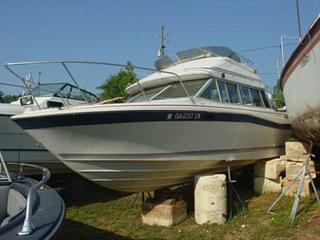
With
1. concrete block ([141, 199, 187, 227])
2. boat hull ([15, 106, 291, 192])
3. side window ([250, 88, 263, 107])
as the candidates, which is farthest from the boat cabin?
concrete block ([141, 199, 187, 227])

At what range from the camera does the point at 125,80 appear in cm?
3347

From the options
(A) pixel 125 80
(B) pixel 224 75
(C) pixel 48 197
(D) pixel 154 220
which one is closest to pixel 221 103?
(B) pixel 224 75

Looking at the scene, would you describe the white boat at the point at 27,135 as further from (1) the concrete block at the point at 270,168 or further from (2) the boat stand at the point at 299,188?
(2) the boat stand at the point at 299,188

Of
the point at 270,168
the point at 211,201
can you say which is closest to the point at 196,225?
the point at 211,201

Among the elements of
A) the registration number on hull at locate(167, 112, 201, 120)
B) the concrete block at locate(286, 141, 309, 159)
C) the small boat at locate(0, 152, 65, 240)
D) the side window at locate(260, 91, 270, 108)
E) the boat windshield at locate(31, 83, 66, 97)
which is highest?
the boat windshield at locate(31, 83, 66, 97)

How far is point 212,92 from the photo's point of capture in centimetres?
763

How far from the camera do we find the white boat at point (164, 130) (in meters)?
6.29

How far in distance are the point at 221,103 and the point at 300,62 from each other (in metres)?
1.67

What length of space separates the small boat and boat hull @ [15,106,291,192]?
5.28 ft

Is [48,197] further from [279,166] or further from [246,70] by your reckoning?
[246,70]

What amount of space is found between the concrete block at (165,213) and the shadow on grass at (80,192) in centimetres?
202

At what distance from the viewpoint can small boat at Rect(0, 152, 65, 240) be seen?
8.90 ft

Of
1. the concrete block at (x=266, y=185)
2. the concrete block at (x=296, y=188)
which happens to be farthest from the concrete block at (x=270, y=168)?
the concrete block at (x=296, y=188)

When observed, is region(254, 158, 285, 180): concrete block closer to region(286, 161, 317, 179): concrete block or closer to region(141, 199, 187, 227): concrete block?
region(286, 161, 317, 179): concrete block
